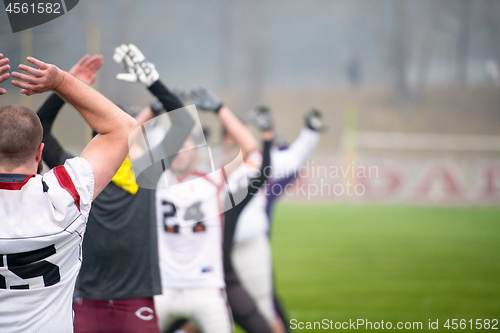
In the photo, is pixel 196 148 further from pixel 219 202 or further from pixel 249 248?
pixel 249 248

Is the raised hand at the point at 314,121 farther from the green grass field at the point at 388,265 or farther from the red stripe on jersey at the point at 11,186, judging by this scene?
the red stripe on jersey at the point at 11,186

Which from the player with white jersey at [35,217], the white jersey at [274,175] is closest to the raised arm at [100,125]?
the player with white jersey at [35,217]

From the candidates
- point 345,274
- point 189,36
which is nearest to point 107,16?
point 189,36

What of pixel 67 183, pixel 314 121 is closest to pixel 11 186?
pixel 67 183

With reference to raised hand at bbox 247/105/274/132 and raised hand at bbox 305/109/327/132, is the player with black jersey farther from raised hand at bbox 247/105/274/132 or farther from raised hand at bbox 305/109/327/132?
→ raised hand at bbox 305/109/327/132

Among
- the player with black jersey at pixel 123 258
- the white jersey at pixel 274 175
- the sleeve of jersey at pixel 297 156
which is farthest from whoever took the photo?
the sleeve of jersey at pixel 297 156

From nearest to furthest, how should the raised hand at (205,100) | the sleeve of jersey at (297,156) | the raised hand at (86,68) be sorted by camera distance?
the raised hand at (86,68), the raised hand at (205,100), the sleeve of jersey at (297,156)

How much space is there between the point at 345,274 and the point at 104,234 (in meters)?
6.15

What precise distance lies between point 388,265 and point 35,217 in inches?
333

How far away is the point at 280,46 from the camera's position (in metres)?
29.0

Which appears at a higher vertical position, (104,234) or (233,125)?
(233,125)

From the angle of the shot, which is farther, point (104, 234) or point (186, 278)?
point (186, 278)

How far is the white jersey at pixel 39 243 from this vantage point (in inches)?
62.2
